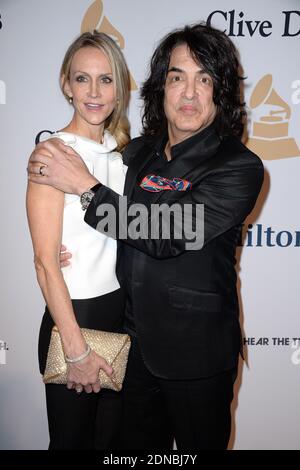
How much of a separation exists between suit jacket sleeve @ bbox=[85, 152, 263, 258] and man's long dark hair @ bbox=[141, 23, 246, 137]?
0.78 ft

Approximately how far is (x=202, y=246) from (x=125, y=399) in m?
0.83

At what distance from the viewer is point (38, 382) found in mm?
2545

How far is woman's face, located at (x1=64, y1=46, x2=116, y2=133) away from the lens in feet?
5.07

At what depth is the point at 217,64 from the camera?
165 centimetres

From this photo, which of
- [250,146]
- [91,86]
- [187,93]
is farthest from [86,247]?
[250,146]

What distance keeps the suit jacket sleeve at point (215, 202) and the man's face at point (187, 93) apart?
0.25 m

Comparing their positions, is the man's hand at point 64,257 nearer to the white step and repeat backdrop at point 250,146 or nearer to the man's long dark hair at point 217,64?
the man's long dark hair at point 217,64

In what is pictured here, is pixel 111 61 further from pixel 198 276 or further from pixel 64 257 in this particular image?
pixel 198 276

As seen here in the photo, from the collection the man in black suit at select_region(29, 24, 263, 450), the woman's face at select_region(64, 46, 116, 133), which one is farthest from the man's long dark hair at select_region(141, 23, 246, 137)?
the woman's face at select_region(64, 46, 116, 133)

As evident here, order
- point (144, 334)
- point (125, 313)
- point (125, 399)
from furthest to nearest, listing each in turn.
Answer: point (125, 399), point (125, 313), point (144, 334)

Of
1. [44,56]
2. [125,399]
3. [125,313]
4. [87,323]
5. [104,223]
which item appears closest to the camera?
[104,223]
